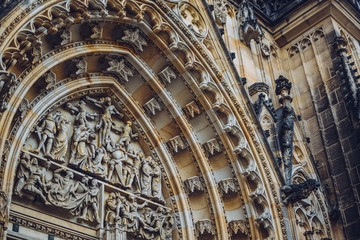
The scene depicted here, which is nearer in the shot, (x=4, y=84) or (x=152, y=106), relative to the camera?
(x=4, y=84)

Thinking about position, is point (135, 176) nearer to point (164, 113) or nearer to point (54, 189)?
point (164, 113)

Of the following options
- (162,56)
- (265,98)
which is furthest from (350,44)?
(162,56)

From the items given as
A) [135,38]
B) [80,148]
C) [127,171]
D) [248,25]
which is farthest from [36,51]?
[248,25]

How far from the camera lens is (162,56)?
1111 cm

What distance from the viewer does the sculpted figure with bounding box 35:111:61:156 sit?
9016 mm

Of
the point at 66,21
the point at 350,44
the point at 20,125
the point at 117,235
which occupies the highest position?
the point at 350,44

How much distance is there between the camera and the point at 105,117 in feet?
34.5

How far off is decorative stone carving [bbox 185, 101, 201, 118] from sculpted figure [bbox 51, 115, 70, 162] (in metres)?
2.66

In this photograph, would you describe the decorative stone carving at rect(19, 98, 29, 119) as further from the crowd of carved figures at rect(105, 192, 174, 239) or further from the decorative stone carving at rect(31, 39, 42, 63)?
the crowd of carved figures at rect(105, 192, 174, 239)

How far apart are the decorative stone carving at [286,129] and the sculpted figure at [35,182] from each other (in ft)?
16.9

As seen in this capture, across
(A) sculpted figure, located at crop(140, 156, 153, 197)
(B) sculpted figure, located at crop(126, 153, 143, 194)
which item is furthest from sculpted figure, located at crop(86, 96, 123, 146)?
(A) sculpted figure, located at crop(140, 156, 153, 197)

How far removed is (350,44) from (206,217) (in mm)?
7747

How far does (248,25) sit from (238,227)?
5.31 meters

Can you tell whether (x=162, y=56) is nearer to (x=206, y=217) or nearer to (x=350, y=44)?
(x=206, y=217)
